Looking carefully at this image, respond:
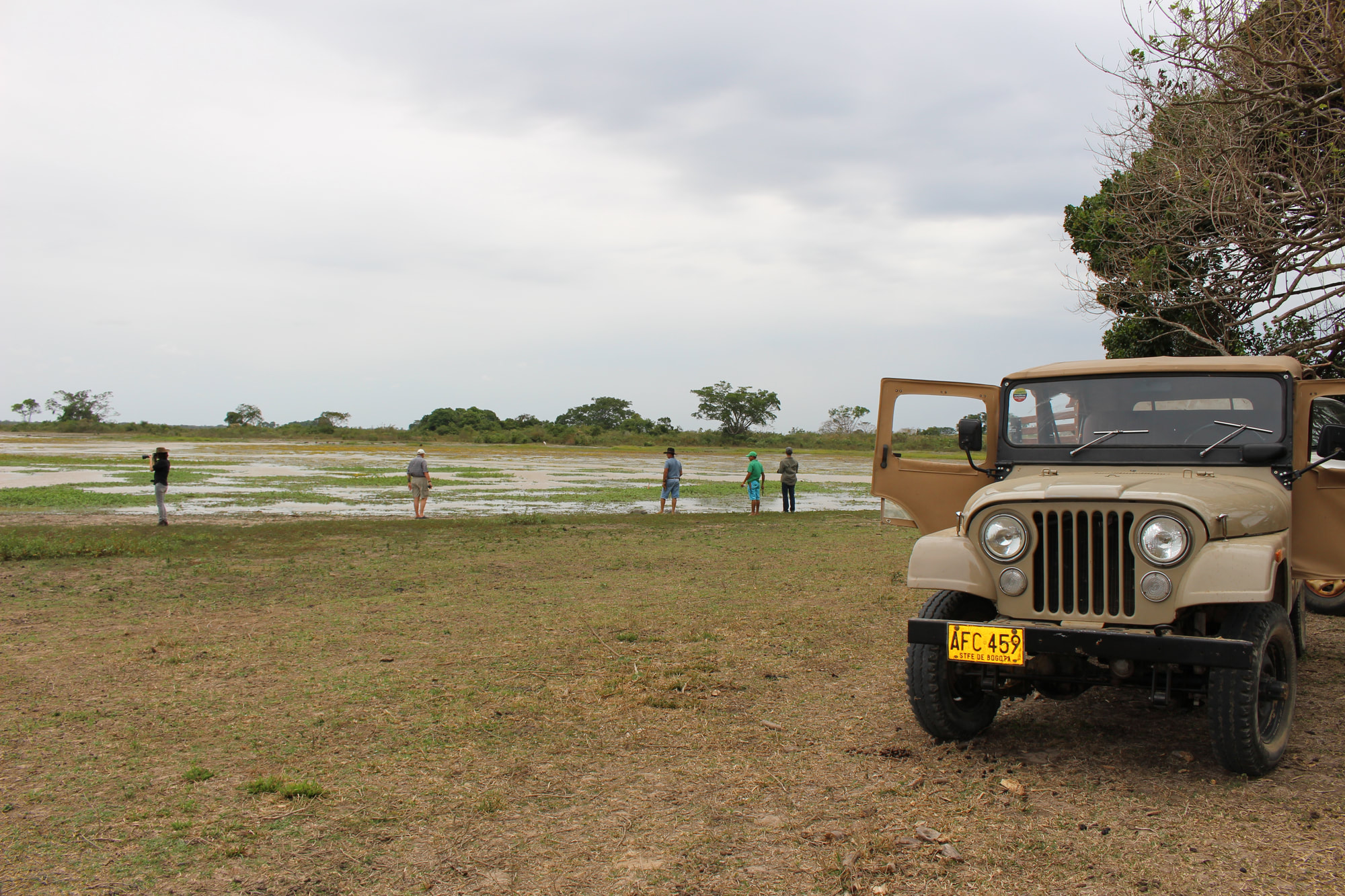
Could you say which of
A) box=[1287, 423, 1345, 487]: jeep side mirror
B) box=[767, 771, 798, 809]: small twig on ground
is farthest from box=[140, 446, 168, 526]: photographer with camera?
box=[1287, 423, 1345, 487]: jeep side mirror

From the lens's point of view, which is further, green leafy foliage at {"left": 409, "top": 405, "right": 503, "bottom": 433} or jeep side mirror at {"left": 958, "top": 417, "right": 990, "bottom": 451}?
green leafy foliage at {"left": 409, "top": 405, "right": 503, "bottom": 433}

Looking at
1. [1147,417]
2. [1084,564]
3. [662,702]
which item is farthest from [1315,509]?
[662,702]

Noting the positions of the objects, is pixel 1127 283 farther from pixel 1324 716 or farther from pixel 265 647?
pixel 265 647

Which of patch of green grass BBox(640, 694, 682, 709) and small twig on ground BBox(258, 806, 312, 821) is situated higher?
small twig on ground BBox(258, 806, 312, 821)

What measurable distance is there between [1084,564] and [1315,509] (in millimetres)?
2079

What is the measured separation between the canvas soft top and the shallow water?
1771cm

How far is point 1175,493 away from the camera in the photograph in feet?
14.9

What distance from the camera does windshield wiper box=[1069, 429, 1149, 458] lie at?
18.6ft

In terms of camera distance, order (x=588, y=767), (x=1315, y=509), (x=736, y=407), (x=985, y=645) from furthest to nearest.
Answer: (x=736, y=407), (x=1315, y=509), (x=588, y=767), (x=985, y=645)

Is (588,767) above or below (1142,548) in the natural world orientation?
below

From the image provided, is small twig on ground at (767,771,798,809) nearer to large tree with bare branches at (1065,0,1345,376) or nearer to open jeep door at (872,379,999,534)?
open jeep door at (872,379,999,534)

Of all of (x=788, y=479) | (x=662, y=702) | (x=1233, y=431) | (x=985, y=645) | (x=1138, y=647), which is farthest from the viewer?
(x=788, y=479)

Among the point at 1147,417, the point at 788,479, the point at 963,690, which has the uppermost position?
the point at 1147,417

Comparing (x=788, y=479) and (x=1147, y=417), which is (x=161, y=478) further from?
(x=1147, y=417)
